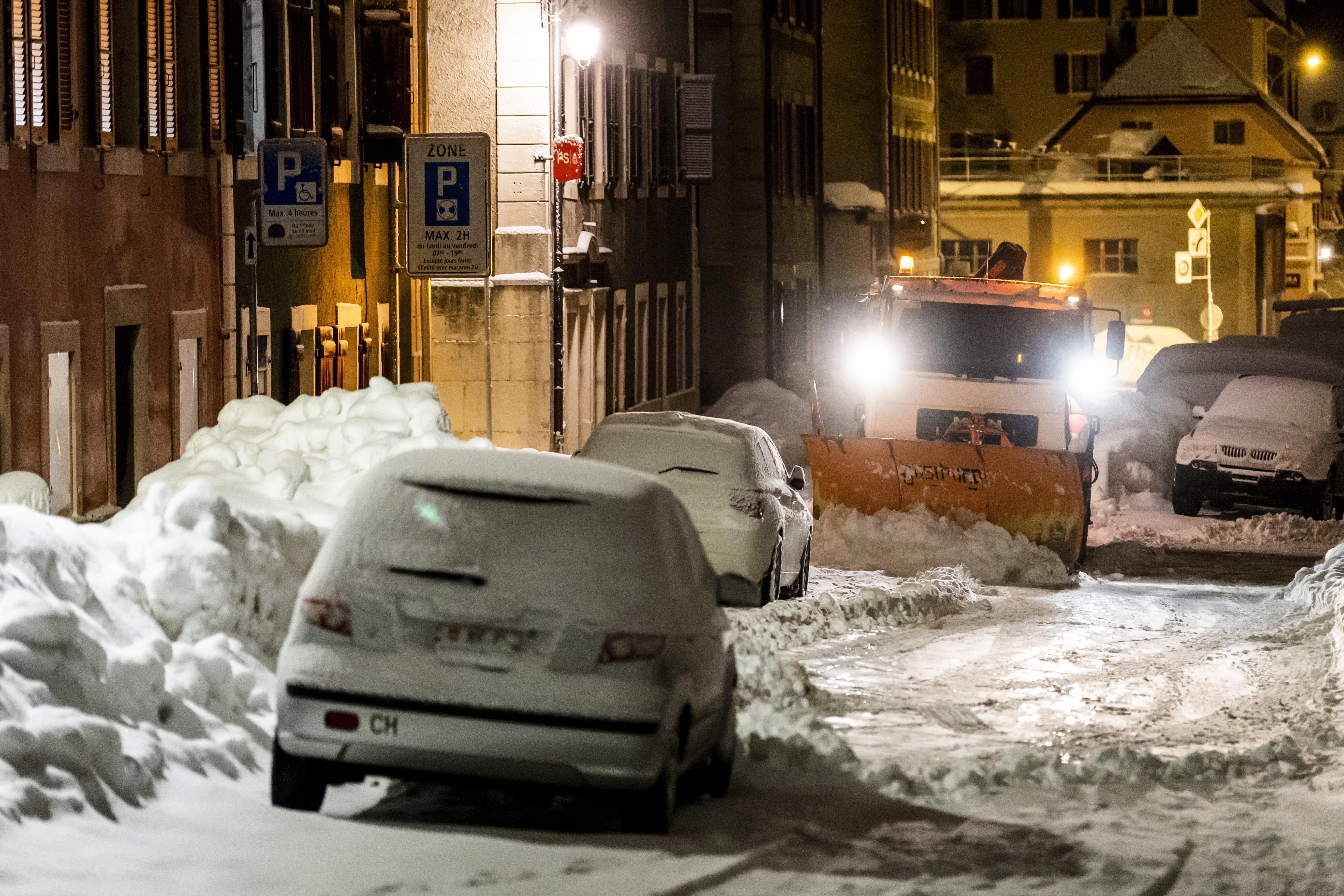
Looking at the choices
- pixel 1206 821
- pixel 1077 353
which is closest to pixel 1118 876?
pixel 1206 821

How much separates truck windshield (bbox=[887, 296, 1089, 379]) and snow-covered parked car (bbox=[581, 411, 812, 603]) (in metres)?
6.28

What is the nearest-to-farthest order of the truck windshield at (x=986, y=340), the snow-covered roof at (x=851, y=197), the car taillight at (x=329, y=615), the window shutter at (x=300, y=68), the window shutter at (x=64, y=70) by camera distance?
the car taillight at (x=329, y=615) < the window shutter at (x=64, y=70) < the truck windshield at (x=986, y=340) < the window shutter at (x=300, y=68) < the snow-covered roof at (x=851, y=197)

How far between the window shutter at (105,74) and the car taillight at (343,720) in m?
13.4

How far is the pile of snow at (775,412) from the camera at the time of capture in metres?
39.0

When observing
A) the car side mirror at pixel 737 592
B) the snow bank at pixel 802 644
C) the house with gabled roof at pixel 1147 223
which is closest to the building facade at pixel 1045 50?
the house with gabled roof at pixel 1147 223

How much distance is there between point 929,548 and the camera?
21984mm

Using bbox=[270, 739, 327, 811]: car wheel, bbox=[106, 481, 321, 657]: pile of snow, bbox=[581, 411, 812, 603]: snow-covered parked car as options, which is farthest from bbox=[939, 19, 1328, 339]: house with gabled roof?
bbox=[270, 739, 327, 811]: car wheel

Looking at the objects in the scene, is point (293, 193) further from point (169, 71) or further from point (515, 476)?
point (515, 476)

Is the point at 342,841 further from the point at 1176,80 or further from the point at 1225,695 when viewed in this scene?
the point at 1176,80

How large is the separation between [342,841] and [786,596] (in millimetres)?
11069

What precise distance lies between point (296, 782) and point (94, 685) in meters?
0.89

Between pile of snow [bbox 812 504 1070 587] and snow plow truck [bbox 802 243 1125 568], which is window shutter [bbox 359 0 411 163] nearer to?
snow plow truck [bbox 802 243 1125 568]

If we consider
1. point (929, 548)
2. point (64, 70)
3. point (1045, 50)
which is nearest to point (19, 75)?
point (64, 70)

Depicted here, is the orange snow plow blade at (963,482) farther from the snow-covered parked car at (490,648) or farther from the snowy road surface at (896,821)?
the snow-covered parked car at (490,648)
